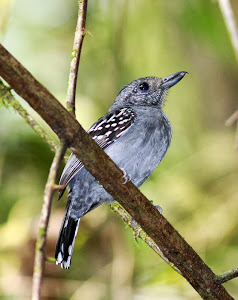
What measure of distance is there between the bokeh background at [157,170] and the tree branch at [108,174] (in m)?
1.91

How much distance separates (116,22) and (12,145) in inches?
72.0

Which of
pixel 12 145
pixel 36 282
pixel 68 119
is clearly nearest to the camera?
pixel 36 282

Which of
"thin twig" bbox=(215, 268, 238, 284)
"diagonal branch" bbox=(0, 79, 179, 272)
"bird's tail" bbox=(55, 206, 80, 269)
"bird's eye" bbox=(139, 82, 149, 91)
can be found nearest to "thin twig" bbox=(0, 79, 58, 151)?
"diagonal branch" bbox=(0, 79, 179, 272)

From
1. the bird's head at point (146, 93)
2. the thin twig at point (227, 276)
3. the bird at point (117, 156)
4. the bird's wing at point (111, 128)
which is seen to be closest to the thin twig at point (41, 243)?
the thin twig at point (227, 276)

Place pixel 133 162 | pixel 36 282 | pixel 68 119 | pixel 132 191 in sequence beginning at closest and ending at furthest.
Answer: pixel 36 282
pixel 68 119
pixel 132 191
pixel 133 162

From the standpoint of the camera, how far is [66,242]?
4.00 m

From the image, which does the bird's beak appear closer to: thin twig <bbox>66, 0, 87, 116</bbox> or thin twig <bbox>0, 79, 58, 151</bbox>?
thin twig <bbox>0, 79, 58, 151</bbox>

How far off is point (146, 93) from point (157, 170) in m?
1.03

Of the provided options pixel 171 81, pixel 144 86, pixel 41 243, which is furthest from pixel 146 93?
pixel 41 243

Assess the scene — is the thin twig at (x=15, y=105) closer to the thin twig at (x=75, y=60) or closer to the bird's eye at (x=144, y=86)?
the thin twig at (x=75, y=60)

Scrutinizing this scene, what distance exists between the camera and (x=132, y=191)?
8.70 ft

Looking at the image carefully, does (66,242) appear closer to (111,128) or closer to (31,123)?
(111,128)

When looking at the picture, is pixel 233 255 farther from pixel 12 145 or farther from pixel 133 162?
pixel 12 145

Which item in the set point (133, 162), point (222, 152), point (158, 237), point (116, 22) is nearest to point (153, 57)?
point (116, 22)
